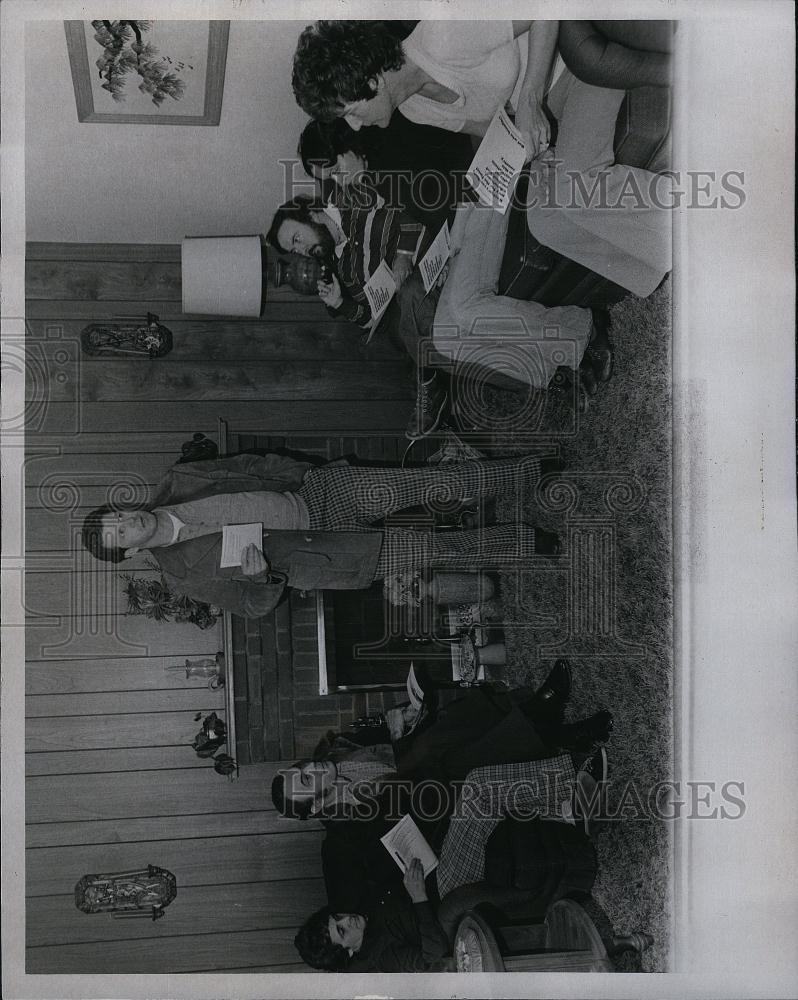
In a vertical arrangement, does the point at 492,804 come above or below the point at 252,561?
below

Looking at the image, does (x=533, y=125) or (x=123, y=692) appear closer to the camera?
(x=533, y=125)

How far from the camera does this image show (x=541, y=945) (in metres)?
1.78

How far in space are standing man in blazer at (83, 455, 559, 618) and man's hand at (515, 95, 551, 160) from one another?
0.68m

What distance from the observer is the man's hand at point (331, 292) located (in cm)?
180

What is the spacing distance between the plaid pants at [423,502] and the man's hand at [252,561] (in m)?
0.14

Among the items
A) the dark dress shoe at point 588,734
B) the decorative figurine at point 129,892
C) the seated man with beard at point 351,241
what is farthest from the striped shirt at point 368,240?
the decorative figurine at point 129,892

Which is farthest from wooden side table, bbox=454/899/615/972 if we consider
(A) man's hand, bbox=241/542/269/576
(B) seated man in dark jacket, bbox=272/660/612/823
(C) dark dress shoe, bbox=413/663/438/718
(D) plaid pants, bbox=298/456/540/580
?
(A) man's hand, bbox=241/542/269/576

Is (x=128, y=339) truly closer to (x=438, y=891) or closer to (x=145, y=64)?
(x=145, y=64)

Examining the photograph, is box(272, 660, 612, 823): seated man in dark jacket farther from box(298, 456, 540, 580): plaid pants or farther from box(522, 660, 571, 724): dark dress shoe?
box(298, 456, 540, 580): plaid pants

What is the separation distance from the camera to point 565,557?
1806 millimetres

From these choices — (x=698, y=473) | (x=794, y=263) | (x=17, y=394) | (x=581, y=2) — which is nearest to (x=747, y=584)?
(x=698, y=473)

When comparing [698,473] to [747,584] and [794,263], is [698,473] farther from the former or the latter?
[794,263]

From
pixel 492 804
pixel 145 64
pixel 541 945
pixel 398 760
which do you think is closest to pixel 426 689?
pixel 398 760

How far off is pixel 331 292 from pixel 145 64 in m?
0.61
